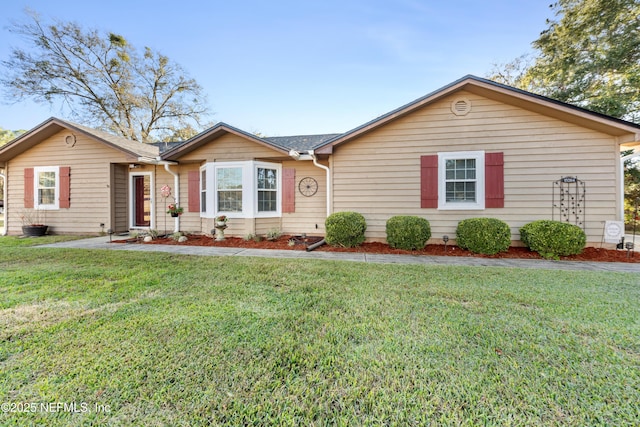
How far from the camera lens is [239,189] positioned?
783 centimetres

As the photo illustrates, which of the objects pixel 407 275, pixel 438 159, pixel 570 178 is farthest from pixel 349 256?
pixel 570 178

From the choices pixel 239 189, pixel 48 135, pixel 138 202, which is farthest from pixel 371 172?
pixel 48 135

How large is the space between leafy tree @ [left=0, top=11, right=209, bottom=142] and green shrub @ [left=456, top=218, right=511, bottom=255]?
65.2 feet

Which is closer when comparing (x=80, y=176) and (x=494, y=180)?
(x=494, y=180)

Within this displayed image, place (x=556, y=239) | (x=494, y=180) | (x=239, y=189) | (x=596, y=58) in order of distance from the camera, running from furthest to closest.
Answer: (x=596, y=58) → (x=239, y=189) → (x=494, y=180) → (x=556, y=239)

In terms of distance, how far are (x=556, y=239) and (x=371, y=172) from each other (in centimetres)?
435

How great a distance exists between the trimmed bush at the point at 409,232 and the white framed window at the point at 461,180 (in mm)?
959

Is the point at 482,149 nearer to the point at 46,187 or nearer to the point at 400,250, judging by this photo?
the point at 400,250

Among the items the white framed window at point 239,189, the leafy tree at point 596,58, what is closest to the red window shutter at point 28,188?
the white framed window at point 239,189

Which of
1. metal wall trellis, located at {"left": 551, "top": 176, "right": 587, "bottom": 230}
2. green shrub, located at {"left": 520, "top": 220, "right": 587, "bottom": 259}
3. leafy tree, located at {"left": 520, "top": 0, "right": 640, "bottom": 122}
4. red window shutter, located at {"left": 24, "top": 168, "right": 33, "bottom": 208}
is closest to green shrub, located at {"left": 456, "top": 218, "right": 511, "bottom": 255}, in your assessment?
green shrub, located at {"left": 520, "top": 220, "right": 587, "bottom": 259}

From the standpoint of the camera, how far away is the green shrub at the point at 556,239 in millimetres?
5336

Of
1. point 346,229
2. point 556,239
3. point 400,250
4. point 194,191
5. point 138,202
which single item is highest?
point 194,191

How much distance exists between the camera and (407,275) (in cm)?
410

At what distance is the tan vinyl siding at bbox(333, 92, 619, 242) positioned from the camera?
594 cm
